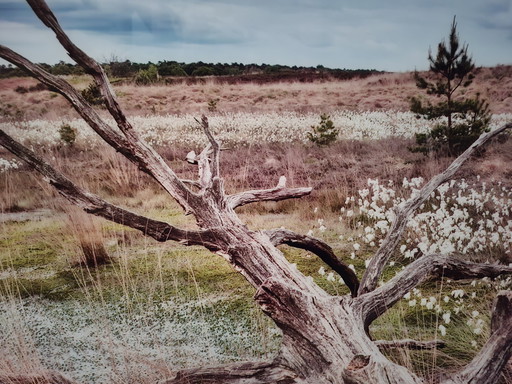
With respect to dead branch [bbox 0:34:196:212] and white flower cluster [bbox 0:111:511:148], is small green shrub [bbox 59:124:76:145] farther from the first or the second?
dead branch [bbox 0:34:196:212]

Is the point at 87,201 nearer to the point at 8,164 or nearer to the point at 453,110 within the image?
the point at 453,110

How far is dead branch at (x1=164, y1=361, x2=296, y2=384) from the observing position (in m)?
1.76

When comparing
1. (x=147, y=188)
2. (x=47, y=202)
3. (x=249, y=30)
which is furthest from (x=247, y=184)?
(x=47, y=202)

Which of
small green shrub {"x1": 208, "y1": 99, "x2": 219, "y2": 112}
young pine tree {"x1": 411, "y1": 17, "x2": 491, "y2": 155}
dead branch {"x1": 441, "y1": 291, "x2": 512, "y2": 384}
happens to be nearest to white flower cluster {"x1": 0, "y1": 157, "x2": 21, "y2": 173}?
small green shrub {"x1": 208, "y1": 99, "x2": 219, "y2": 112}

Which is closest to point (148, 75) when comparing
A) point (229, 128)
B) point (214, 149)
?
point (229, 128)

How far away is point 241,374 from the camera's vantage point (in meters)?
1.77

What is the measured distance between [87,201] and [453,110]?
14.2 feet

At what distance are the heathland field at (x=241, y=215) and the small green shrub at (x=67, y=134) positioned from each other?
23mm

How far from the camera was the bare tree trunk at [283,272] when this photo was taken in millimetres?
1767

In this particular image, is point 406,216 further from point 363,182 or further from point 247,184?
point 247,184

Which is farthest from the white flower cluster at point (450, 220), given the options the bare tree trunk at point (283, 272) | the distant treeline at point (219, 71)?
the distant treeline at point (219, 71)

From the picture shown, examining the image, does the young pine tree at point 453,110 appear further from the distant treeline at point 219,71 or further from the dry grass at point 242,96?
the distant treeline at point 219,71

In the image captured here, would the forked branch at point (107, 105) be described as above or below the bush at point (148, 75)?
below

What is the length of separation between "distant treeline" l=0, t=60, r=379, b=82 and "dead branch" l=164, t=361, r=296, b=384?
17.1ft
